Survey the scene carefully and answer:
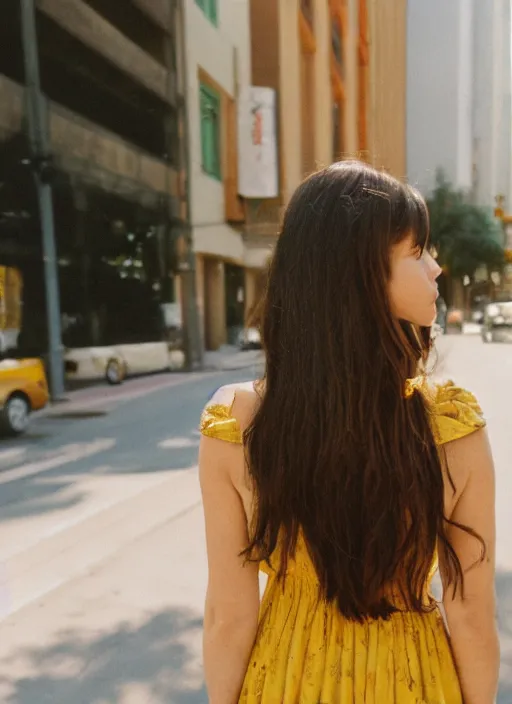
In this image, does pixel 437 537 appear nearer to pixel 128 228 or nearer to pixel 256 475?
pixel 256 475

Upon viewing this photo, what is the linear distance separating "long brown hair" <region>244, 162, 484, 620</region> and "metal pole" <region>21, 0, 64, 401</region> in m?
11.8

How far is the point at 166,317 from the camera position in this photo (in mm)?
18562

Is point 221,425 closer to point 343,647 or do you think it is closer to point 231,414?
point 231,414

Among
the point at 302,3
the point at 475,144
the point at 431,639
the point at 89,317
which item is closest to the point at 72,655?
the point at 431,639

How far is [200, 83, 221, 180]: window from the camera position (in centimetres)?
2236

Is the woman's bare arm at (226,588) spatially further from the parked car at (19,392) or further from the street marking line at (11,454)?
the parked car at (19,392)

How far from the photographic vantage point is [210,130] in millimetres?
23047

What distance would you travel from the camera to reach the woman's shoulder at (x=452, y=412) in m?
1.09

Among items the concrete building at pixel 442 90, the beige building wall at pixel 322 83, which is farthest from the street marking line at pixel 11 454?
the concrete building at pixel 442 90

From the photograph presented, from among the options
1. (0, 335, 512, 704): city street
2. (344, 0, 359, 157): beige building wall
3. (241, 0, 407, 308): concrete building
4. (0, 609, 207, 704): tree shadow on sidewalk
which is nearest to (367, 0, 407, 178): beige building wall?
(241, 0, 407, 308): concrete building

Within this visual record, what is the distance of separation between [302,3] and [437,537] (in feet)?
99.2

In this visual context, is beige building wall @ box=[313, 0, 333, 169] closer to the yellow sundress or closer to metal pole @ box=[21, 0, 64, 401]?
metal pole @ box=[21, 0, 64, 401]

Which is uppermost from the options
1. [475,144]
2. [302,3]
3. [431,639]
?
[475,144]

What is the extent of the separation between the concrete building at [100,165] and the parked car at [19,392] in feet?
13.0
